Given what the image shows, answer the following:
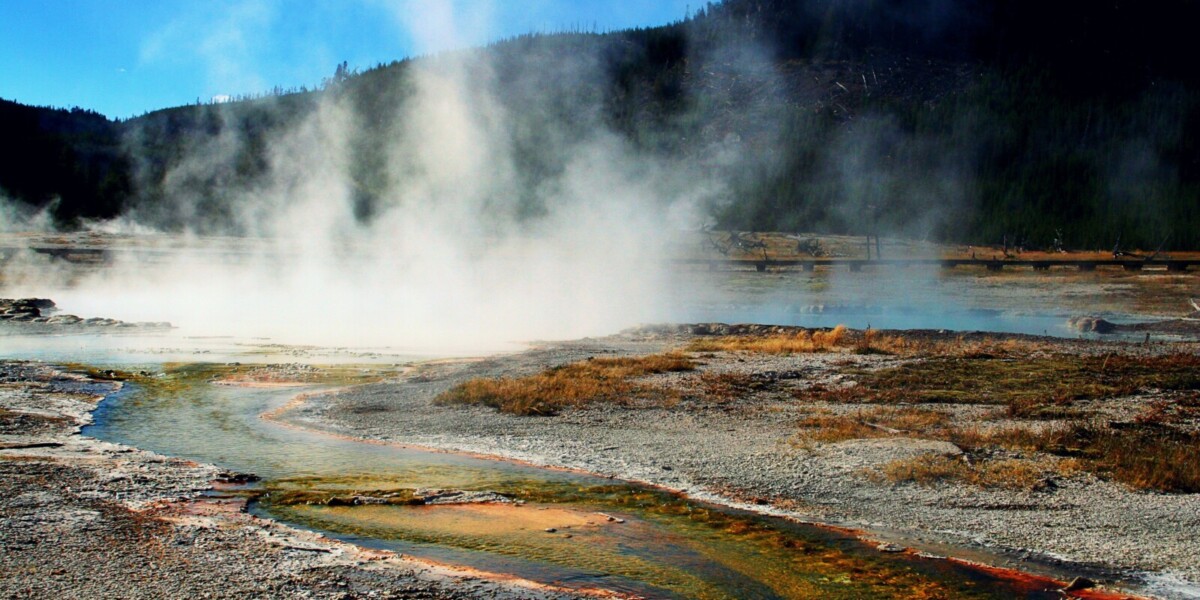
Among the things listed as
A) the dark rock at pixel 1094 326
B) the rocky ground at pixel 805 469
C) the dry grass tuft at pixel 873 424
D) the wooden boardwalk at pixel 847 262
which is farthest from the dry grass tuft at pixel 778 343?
the wooden boardwalk at pixel 847 262

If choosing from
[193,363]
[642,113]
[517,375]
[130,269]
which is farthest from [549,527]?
[642,113]

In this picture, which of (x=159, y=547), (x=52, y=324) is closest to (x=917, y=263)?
(x=52, y=324)

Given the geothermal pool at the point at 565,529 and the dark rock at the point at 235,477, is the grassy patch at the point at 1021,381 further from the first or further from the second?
the dark rock at the point at 235,477

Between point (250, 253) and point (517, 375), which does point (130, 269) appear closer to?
point (250, 253)

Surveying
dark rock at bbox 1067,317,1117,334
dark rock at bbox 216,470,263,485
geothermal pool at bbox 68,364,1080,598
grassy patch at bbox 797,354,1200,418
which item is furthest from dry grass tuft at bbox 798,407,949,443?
dark rock at bbox 1067,317,1117,334

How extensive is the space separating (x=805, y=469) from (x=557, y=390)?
220 inches

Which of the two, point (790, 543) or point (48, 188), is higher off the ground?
point (48, 188)

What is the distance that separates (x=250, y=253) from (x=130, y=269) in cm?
552

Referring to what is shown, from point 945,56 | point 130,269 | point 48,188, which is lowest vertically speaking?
point 130,269

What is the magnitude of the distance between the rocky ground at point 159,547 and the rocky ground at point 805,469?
331 centimetres

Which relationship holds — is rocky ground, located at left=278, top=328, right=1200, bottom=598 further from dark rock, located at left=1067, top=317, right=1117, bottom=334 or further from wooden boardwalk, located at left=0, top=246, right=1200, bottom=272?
wooden boardwalk, located at left=0, top=246, right=1200, bottom=272

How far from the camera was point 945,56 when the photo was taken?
138 meters

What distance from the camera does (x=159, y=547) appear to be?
7.39 m

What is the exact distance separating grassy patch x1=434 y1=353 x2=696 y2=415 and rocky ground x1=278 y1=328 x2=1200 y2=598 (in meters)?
0.37
